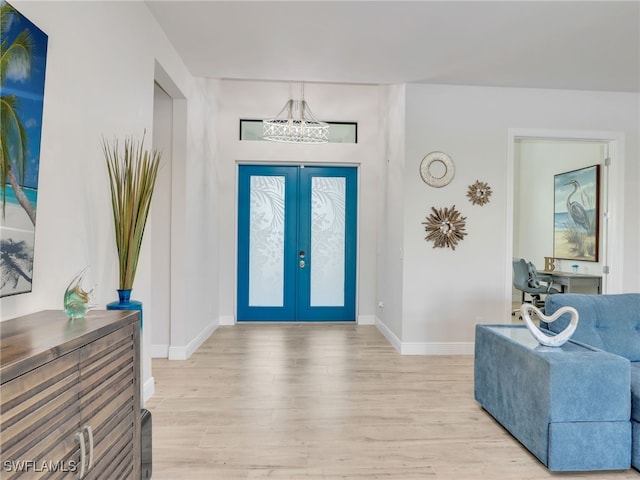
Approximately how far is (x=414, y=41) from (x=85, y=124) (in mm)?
2609

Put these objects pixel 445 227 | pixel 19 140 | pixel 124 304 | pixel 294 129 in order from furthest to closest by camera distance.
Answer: pixel 294 129, pixel 445 227, pixel 124 304, pixel 19 140

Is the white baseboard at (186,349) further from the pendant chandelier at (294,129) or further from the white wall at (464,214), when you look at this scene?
the pendant chandelier at (294,129)

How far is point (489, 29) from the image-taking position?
303 cm

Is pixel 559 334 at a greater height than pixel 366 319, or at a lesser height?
greater

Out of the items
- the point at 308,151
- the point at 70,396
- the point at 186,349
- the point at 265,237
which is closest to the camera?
the point at 70,396

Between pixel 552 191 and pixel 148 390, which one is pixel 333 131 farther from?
pixel 148 390

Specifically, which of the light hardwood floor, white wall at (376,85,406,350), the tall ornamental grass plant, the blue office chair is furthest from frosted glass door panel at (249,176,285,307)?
the blue office chair

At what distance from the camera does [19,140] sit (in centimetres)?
143

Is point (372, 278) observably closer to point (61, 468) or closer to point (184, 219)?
point (184, 219)

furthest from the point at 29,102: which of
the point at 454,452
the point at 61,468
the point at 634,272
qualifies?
the point at 634,272

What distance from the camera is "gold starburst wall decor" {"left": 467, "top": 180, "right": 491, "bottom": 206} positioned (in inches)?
166

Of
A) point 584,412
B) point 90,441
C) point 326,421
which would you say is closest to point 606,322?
point 584,412

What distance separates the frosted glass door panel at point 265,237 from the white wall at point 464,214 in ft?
7.17

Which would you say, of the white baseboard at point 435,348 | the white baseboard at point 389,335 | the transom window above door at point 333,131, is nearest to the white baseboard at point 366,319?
the white baseboard at point 389,335
